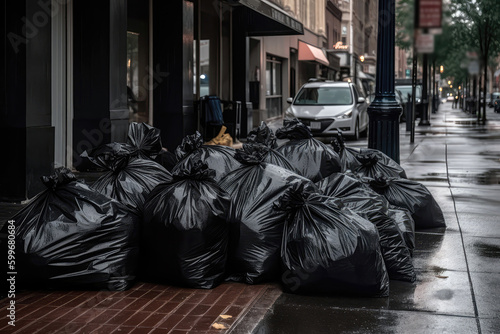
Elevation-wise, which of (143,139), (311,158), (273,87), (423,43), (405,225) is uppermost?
(273,87)

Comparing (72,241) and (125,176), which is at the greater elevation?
(125,176)

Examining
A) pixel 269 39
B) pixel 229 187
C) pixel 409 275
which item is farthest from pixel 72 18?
pixel 269 39

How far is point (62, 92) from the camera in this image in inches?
408

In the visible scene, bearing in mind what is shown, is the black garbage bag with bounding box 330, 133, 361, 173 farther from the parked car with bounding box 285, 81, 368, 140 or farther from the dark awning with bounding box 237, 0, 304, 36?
the parked car with bounding box 285, 81, 368, 140

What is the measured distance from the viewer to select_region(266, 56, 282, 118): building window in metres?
28.8

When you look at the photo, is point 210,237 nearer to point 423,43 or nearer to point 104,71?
point 423,43

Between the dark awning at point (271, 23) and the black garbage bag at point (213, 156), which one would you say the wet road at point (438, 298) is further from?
the dark awning at point (271, 23)

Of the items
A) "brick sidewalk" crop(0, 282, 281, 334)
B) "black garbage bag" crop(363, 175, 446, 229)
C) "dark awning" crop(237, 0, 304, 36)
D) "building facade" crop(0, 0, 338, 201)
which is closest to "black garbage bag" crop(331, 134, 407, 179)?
"black garbage bag" crop(363, 175, 446, 229)

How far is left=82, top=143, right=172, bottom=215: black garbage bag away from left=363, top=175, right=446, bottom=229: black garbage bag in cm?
198

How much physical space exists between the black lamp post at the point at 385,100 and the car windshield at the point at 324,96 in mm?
10537

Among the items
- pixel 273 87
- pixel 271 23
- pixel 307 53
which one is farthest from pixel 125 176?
pixel 307 53

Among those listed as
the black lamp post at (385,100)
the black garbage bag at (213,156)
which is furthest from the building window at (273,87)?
the black garbage bag at (213,156)

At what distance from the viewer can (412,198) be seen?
21.0 feet

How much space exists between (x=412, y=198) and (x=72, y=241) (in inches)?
132
